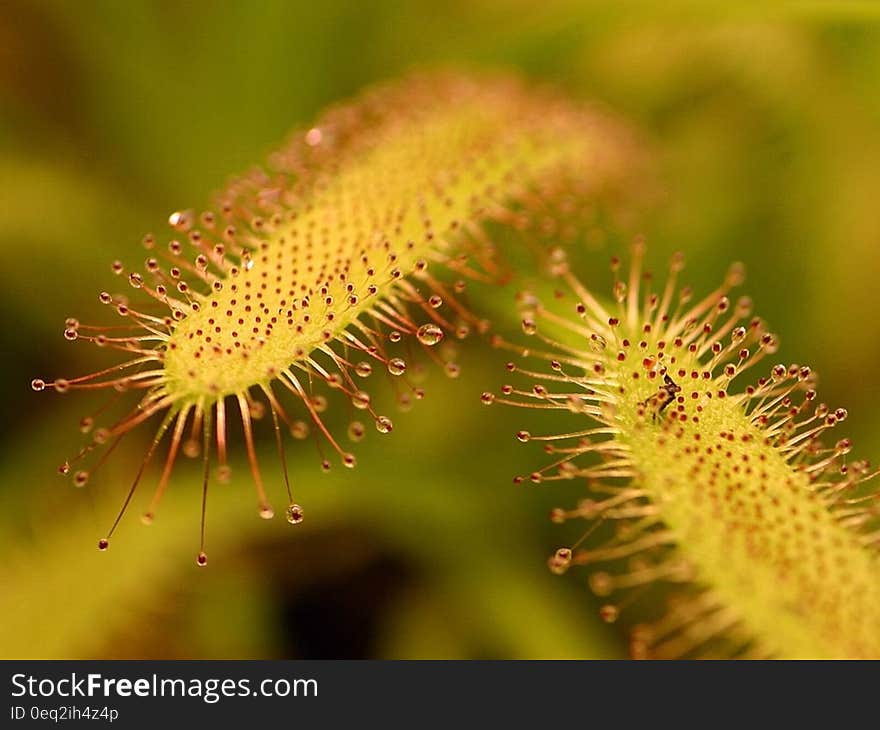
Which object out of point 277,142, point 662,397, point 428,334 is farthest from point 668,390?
point 277,142

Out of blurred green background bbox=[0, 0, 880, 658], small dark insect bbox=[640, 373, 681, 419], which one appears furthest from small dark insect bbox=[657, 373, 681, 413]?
blurred green background bbox=[0, 0, 880, 658]

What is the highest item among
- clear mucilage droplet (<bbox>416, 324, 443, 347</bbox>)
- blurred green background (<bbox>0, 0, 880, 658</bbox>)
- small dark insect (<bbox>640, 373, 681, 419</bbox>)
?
blurred green background (<bbox>0, 0, 880, 658</bbox>)

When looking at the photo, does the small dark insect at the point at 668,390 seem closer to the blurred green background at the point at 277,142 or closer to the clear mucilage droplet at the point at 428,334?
the clear mucilage droplet at the point at 428,334

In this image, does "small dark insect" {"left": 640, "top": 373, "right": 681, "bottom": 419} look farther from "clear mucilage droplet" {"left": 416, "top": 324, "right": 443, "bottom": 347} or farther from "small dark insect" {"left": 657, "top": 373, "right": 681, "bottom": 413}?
"clear mucilage droplet" {"left": 416, "top": 324, "right": 443, "bottom": 347}

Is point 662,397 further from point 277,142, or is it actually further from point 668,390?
point 277,142

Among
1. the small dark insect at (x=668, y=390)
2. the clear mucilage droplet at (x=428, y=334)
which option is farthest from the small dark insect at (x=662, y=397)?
the clear mucilage droplet at (x=428, y=334)
